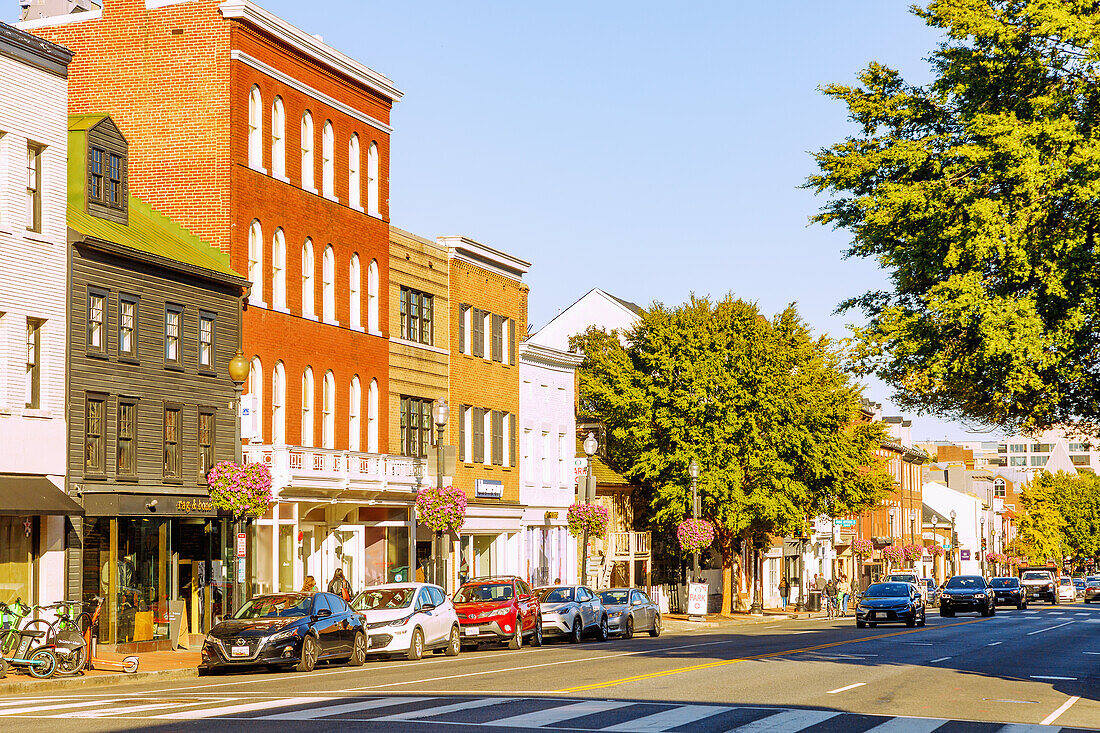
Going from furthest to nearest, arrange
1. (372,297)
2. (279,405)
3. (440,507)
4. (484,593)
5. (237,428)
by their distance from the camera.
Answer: (372,297) < (440,507) < (279,405) < (484,593) < (237,428)

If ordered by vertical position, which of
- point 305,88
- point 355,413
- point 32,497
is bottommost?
point 32,497

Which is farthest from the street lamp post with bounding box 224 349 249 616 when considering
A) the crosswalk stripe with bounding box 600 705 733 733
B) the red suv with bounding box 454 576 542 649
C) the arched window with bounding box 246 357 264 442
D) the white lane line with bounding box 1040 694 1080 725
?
the white lane line with bounding box 1040 694 1080 725

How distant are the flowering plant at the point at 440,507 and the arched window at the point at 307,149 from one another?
9.75 m

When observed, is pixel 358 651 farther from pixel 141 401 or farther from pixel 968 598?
pixel 968 598

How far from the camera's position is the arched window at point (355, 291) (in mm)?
46125

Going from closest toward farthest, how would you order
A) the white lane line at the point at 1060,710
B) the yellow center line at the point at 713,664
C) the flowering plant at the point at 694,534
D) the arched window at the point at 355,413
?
the white lane line at the point at 1060,710 → the yellow center line at the point at 713,664 → the arched window at the point at 355,413 → the flowering plant at the point at 694,534

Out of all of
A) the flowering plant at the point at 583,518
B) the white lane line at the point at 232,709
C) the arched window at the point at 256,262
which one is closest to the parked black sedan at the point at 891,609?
the flowering plant at the point at 583,518

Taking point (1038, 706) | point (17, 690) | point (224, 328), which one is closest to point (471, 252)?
point (224, 328)

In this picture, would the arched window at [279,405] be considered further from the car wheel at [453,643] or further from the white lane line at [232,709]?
the white lane line at [232,709]

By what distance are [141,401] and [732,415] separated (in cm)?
3178

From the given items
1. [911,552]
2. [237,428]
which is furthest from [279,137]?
[911,552]

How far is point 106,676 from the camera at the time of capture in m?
25.5

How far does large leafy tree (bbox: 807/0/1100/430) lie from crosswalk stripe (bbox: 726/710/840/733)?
5.74 meters

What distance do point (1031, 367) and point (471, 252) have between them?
33.3 meters
